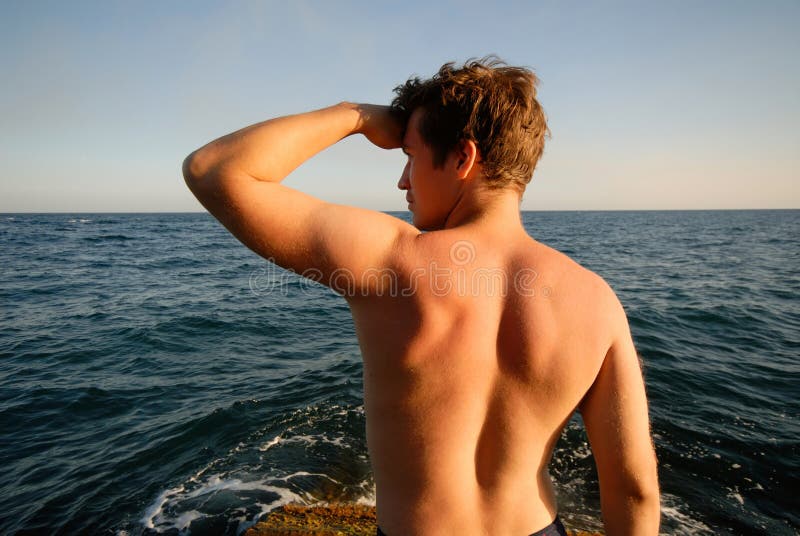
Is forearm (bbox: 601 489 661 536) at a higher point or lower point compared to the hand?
lower

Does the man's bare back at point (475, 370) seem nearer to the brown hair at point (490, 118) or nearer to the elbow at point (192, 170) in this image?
the brown hair at point (490, 118)

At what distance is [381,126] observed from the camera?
152 centimetres

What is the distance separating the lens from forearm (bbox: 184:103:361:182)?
3.73 feet

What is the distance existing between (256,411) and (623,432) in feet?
22.9

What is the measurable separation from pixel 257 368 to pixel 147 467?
3.53 m

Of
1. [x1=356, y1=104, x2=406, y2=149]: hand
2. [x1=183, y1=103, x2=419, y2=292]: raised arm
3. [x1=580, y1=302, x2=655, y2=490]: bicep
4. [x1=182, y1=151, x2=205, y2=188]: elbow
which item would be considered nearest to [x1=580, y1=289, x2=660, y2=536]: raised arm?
[x1=580, y1=302, x2=655, y2=490]: bicep

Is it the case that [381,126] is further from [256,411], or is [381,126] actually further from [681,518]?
[256,411]

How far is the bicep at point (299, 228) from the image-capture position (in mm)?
1085

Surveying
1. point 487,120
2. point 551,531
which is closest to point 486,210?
point 487,120

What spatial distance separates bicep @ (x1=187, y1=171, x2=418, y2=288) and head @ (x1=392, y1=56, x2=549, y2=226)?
Answer: 440mm

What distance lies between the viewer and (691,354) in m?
9.70

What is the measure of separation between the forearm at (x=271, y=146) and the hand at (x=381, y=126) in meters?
0.09

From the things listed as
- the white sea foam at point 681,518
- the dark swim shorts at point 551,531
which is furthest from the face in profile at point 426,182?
the white sea foam at point 681,518

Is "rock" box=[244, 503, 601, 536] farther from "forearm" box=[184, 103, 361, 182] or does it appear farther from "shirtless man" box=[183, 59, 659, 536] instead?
"forearm" box=[184, 103, 361, 182]
